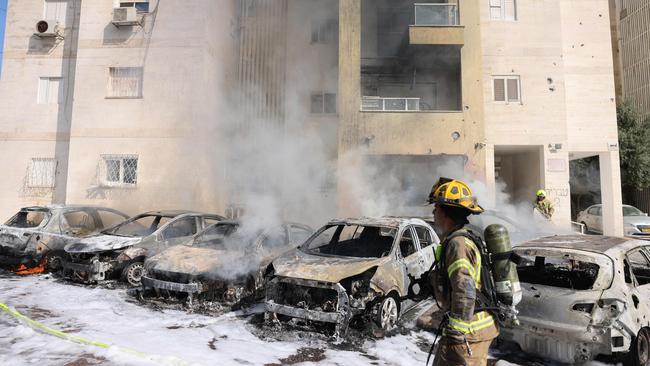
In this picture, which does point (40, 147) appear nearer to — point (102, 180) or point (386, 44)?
point (102, 180)

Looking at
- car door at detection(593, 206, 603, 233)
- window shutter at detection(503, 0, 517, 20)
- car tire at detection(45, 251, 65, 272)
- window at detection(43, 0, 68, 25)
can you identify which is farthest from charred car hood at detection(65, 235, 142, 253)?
car door at detection(593, 206, 603, 233)

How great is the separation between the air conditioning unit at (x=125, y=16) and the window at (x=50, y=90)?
10.1 ft

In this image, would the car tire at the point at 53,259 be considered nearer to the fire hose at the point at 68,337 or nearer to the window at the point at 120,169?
the fire hose at the point at 68,337

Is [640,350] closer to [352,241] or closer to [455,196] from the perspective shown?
[455,196]

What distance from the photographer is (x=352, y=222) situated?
579 cm

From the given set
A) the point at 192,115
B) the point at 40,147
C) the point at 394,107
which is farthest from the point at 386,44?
the point at 40,147

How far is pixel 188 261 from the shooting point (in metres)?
5.78

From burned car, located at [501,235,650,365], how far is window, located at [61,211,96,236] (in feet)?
27.3

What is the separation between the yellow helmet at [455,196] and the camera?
2365 mm

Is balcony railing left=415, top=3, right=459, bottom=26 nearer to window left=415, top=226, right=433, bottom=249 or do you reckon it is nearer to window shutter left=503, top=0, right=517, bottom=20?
window shutter left=503, top=0, right=517, bottom=20

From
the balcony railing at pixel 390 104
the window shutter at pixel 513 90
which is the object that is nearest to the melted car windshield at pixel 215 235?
the balcony railing at pixel 390 104

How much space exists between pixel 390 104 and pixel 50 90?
11379 millimetres

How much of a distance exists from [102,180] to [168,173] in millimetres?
2079

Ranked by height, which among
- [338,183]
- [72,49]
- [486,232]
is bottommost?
[486,232]
